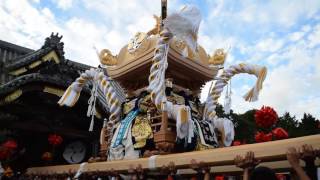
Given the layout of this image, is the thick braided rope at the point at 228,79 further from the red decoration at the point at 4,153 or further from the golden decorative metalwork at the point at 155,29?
the red decoration at the point at 4,153

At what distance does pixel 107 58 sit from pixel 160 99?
1.72m

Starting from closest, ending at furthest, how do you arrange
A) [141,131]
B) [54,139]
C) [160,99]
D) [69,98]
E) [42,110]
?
[160,99] < [141,131] < [69,98] < [54,139] < [42,110]

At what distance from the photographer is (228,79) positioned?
5445 millimetres

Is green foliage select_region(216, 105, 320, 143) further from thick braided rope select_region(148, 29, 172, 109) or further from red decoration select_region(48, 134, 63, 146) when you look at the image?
thick braided rope select_region(148, 29, 172, 109)

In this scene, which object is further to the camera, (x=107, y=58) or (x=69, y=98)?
(x=69, y=98)

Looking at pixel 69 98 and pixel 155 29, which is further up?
pixel 155 29

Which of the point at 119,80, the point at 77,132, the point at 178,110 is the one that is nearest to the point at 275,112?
the point at 178,110

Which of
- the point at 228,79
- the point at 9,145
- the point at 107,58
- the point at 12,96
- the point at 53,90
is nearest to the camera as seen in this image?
the point at 228,79

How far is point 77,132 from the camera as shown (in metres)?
7.80

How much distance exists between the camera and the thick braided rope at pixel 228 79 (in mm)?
4949

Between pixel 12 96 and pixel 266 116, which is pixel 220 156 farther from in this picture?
pixel 12 96

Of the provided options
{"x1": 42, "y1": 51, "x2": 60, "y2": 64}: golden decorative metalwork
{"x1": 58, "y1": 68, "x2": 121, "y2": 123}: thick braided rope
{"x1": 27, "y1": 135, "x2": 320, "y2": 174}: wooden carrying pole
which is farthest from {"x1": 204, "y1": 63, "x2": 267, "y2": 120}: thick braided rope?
{"x1": 42, "y1": 51, "x2": 60, "y2": 64}: golden decorative metalwork

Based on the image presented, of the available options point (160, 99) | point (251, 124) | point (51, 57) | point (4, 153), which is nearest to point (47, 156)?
point (4, 153)

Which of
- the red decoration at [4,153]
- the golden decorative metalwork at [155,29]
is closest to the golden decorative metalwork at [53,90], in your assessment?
the red decoration at [4,153]
